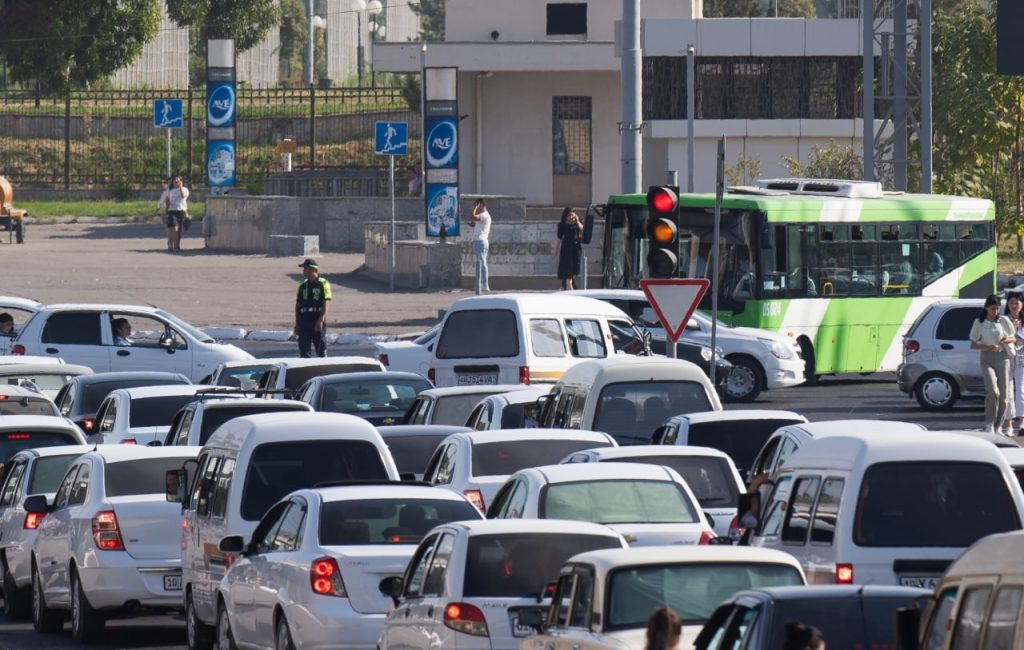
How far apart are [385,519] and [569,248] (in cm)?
2682

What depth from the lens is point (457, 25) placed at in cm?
5662

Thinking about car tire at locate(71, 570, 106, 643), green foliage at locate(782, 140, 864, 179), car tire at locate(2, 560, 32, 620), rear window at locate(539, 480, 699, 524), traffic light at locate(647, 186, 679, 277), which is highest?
green foliage at locate(782, 140, 864, 179)

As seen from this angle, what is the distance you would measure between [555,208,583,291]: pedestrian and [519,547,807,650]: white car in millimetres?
29094

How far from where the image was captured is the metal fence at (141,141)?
68.3m

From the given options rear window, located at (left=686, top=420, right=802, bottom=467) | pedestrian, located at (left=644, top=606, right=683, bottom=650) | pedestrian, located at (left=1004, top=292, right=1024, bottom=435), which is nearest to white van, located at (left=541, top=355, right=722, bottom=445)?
rear window, located at (left=686, top=420, right=802, bottom=467)

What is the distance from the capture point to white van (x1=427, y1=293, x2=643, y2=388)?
76.5ft

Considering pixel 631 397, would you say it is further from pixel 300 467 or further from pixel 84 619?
pixel 84 619

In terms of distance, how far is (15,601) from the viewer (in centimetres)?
1728

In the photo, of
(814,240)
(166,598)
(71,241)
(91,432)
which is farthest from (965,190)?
(166,598)

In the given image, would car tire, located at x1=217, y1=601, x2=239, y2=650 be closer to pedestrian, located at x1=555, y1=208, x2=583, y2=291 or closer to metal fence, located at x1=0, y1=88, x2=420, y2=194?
pedestrian, located at x1=555, y1=208, x2=583, y2=291

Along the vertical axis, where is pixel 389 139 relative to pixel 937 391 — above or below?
above

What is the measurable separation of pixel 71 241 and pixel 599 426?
37911mm

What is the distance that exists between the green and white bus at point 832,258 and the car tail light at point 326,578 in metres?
19.7

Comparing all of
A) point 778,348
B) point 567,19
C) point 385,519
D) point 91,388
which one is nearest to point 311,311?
point 91,388
